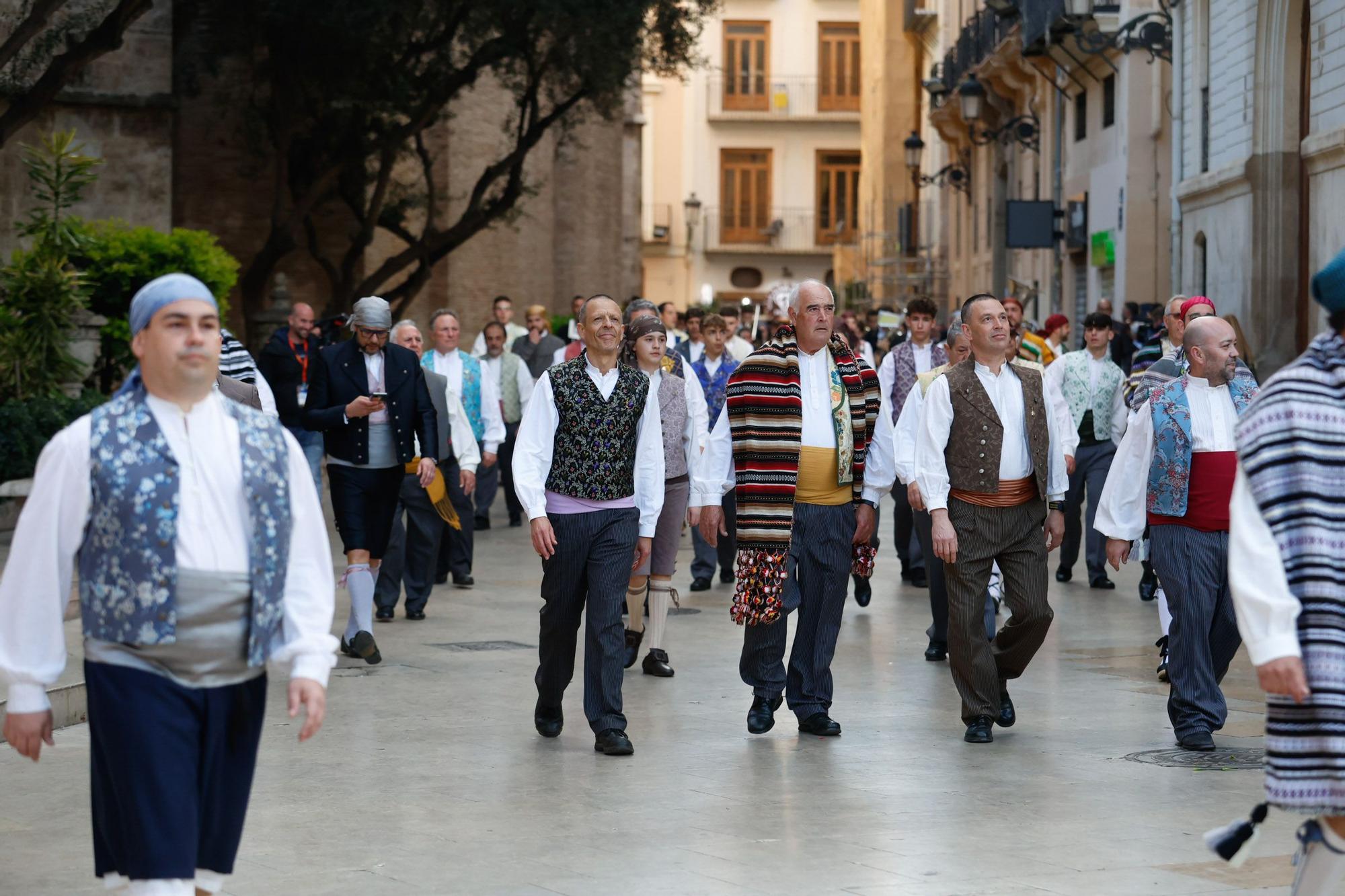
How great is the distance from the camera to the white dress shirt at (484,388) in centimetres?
1395

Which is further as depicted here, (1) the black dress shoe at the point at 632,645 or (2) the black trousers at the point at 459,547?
(2) the black trousers at the point at 459,547

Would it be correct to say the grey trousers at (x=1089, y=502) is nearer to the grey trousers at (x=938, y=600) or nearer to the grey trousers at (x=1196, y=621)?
the grey trousers at (x=938, y=600)

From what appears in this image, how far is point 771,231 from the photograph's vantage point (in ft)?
217

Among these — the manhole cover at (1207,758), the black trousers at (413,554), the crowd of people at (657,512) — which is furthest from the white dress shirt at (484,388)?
the manhole cover at (1207,758)

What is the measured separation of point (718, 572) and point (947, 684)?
5434 mm

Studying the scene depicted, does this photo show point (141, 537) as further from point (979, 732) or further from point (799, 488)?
point (979, 732)

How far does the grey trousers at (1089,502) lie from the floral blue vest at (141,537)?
9.83 meters

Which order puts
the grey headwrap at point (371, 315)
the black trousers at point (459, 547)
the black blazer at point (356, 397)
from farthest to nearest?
the black trousers at point (459, 547)
the grey headwrap at point (371, 315)
the black blazer at point (356, 397)

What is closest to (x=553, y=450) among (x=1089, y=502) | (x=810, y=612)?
(x=810, y=612)

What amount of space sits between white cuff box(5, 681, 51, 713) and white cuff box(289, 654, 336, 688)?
55cm

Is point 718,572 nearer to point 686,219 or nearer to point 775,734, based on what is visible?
point 775,734

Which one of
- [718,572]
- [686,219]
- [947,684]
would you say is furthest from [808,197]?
[947,684]

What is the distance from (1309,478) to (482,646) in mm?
7344

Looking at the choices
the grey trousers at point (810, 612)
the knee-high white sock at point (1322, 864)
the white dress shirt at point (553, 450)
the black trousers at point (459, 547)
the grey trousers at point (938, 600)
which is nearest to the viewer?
the knee-high white sock at point (1322, 864)
